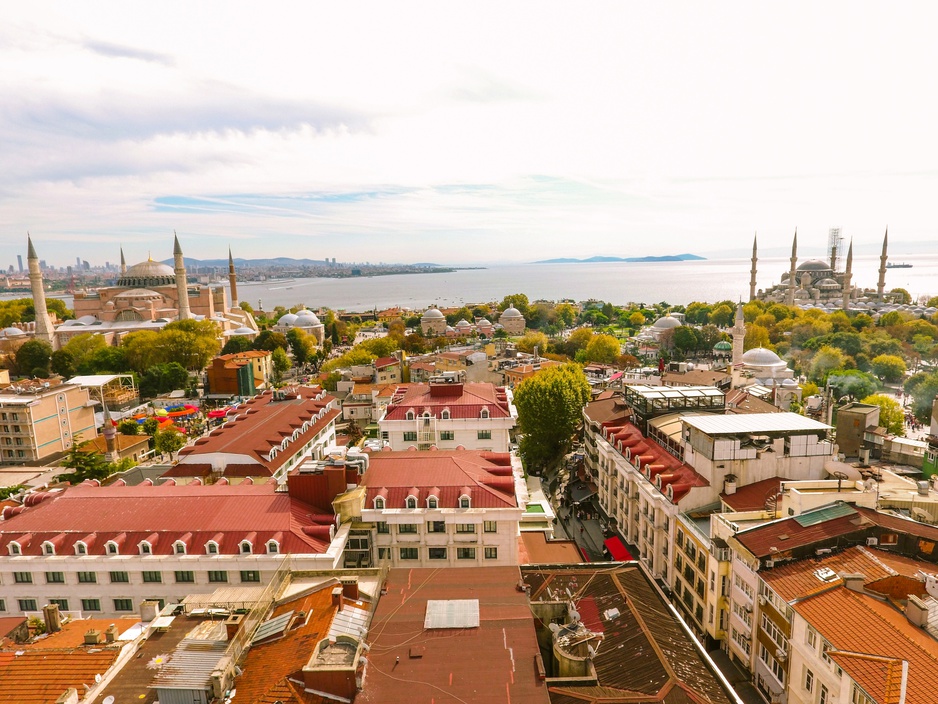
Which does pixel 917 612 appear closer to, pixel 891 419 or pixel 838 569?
pixel 838 569

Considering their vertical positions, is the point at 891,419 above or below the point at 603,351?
above

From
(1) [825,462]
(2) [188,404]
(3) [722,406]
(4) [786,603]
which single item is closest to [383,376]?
(2) [188,404]

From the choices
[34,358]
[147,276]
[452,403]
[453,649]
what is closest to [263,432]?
[452,403]

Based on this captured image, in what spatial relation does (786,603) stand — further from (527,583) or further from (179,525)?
(179,525)

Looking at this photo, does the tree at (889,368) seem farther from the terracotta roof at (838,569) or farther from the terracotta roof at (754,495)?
the terracotta roof at (838,569)

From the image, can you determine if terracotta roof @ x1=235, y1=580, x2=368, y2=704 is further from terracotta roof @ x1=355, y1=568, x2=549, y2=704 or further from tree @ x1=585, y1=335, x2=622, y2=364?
tree @ x1=585, y1=335, x2=622, y2=364
